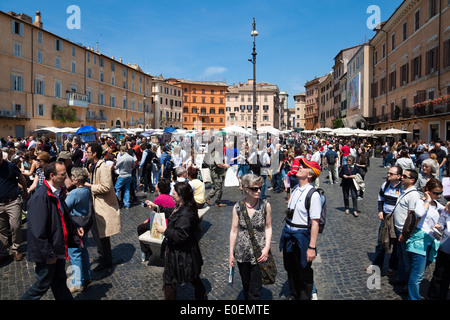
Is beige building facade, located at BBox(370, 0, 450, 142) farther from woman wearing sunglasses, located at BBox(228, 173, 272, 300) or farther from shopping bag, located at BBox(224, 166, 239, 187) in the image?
woman wearing sunglasses, located at BBox(228, 173, 272, 300)

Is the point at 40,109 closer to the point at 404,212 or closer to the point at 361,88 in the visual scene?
the point at 361,88

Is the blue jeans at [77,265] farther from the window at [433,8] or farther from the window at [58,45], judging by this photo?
the window at [58,45]

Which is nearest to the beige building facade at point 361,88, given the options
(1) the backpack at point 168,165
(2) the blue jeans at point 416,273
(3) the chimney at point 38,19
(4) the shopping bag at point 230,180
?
(4) the shopping bag at point 230,180

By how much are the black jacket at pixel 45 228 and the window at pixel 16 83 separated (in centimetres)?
3335

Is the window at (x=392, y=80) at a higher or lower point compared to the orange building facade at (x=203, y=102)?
lower

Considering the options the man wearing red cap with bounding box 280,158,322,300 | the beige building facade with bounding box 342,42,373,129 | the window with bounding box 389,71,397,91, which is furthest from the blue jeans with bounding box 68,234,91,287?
the beige building facade with bounding box 342,42,373,129

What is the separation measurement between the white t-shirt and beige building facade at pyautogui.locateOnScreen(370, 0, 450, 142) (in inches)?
741

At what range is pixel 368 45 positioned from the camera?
3641cm

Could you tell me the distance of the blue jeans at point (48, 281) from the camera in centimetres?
304

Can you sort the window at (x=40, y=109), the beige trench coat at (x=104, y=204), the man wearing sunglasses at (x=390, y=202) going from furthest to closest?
the window at (x=40, y=109) < the beige trench coat at (x=104, y=204) < the man wearing sunglasses at (x=390, y=202)

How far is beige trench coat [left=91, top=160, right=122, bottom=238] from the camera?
4551 mm

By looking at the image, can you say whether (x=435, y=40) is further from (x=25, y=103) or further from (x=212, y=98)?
(x=212, y=98)
